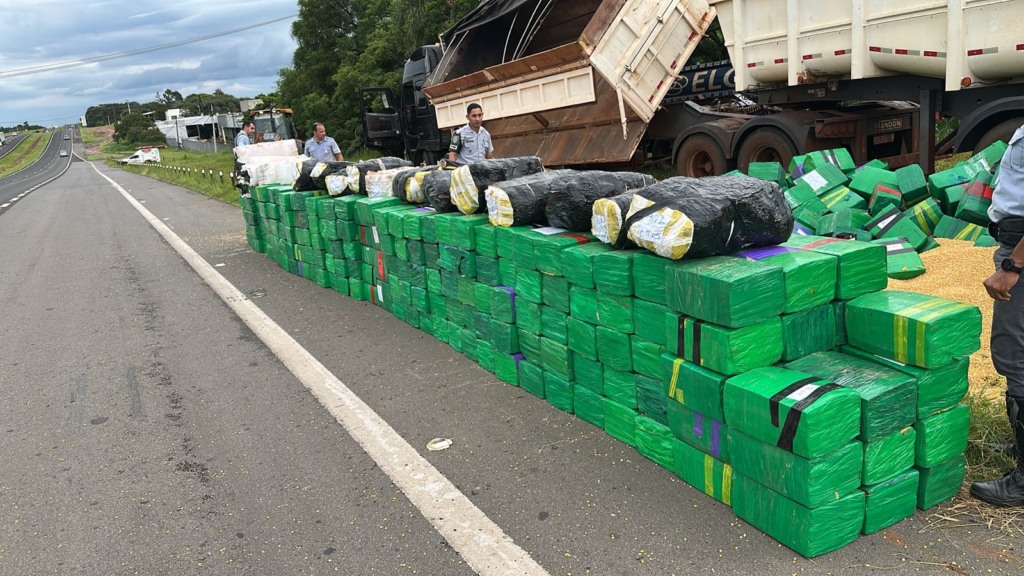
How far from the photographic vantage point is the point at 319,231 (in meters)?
8.99

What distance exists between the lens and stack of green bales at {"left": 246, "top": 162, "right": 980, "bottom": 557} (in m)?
3.24

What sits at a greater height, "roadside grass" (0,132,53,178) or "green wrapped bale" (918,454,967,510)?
"roadside grass" (0,132,53,178)

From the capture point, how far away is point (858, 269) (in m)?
3.75

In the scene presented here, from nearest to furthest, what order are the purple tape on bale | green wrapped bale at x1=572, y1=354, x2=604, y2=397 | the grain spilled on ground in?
1. the purple tape on bale
2. green wrapped bale at x1=572, y1=354, x2=604, y2=397
3. the grain spilled on ground

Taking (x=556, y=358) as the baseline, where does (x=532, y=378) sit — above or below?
below

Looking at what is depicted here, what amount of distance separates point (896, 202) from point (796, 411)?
231 inches

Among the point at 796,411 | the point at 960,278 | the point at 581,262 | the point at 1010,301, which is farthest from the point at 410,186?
the point at 1010,301

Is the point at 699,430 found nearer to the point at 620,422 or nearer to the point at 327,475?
the point at 620,422

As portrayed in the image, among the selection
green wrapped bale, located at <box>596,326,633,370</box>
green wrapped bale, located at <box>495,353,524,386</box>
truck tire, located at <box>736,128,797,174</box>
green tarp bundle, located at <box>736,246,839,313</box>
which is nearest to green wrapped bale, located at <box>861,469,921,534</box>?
green tarp bundle, located at <box>736,246,839,313</box>

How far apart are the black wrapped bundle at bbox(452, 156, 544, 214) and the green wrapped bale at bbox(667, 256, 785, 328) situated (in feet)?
8.42

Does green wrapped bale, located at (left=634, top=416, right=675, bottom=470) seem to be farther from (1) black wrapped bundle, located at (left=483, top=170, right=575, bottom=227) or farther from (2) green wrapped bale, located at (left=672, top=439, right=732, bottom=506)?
(1) black wrapped bundle, located at (left=483, top=170, right=575, bottom=227)

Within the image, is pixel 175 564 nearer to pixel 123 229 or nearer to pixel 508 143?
pixel 508 143

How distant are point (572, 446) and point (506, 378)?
1.17 m

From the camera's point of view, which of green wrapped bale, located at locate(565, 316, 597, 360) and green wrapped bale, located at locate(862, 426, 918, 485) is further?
green wrapped bale, located at locate(565, 316, 597, 360)
